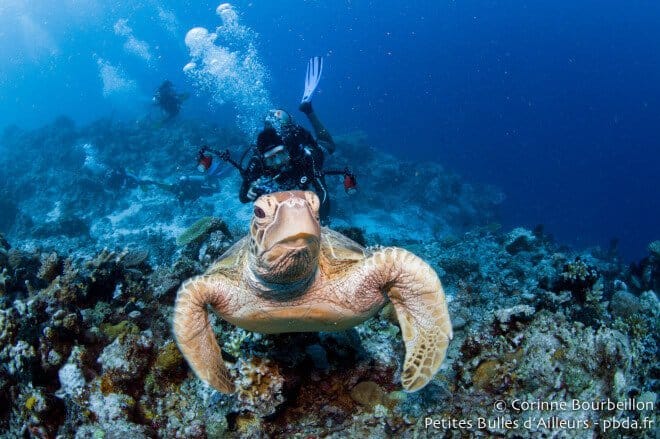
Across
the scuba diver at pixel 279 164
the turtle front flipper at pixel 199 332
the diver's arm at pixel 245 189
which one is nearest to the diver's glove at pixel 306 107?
the scuba diver at pixel 279 164

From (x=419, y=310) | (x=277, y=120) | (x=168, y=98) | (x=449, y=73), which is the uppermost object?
(x=449, y=73)

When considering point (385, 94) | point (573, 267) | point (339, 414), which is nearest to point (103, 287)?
point (339, 414)

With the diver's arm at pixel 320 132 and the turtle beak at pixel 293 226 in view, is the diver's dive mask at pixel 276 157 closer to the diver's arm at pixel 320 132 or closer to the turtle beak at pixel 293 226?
the diver's arm at pixel 320 132

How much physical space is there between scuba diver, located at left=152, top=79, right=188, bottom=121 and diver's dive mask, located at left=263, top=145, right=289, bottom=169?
14.2 meters

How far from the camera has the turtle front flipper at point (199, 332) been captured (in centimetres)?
247

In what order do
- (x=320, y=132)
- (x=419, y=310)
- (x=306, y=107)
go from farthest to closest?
(x=320, y=132)
(x=306, y=107)
(x=419, y=310)

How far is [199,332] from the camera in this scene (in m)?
2.53

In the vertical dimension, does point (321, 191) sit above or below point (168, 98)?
below

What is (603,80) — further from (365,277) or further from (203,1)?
(365,277)

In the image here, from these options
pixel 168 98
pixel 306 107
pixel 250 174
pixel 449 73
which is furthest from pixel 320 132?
pixel 449 73

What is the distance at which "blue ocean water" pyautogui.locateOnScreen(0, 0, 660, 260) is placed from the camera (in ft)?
225

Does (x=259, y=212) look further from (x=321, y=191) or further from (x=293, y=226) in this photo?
(x=321, y=191)

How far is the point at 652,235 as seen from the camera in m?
53.3

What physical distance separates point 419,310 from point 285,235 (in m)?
1.15
